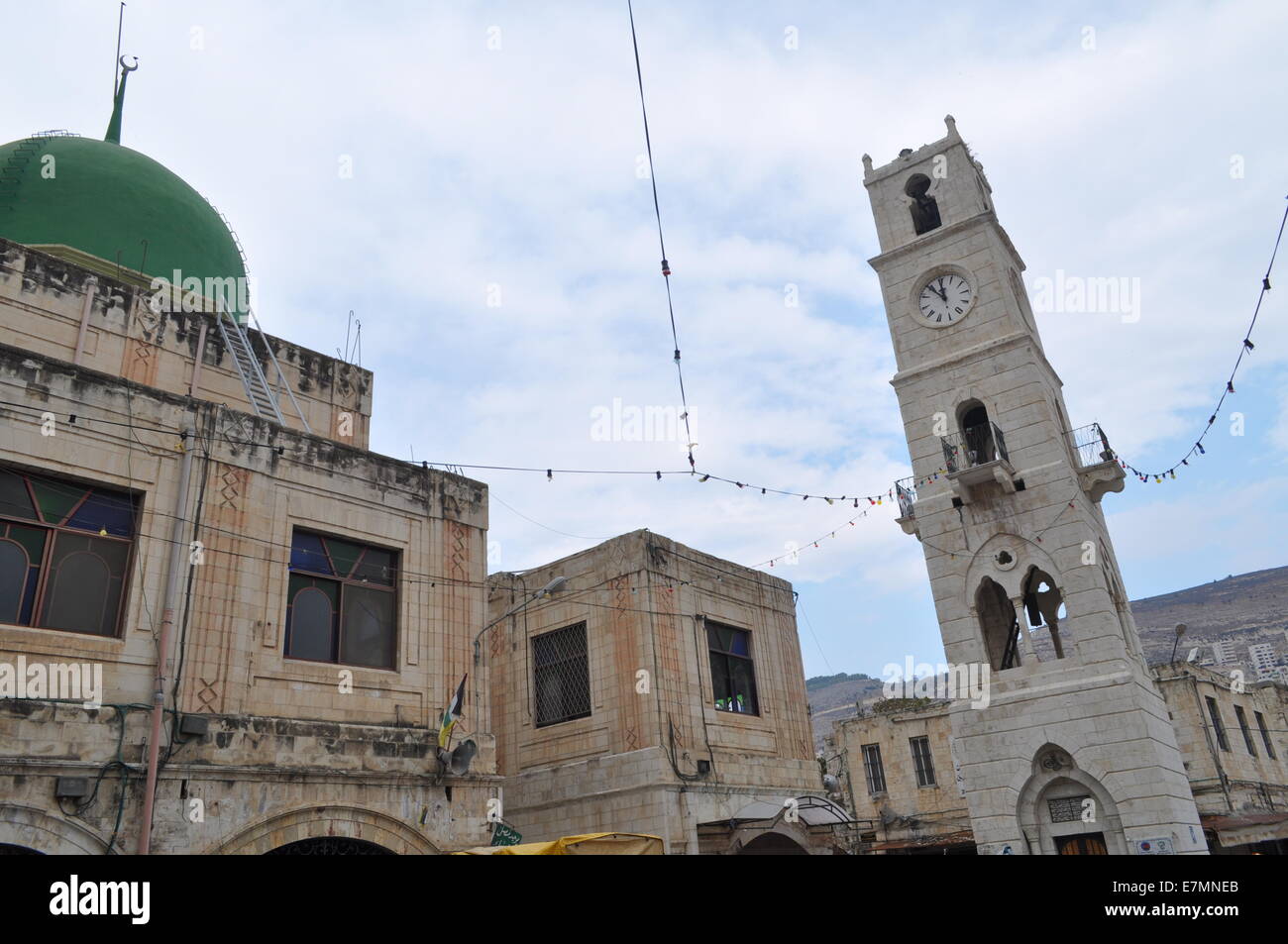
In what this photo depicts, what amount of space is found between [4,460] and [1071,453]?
2101 cm

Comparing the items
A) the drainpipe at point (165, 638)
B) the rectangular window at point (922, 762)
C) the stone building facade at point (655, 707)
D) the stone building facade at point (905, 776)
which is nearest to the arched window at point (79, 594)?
the drainpipe at point (165, 638)

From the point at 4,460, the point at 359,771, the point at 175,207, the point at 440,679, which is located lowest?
the point at 359,771

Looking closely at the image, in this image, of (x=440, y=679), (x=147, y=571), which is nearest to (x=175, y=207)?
(x=147, y=571)

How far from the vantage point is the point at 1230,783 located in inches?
1248

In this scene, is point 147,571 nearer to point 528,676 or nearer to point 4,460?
point 4,460

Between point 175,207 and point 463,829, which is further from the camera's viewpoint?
point 175,207

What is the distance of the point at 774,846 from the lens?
Answer: 20000mm

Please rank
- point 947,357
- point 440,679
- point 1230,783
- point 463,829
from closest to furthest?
point 463,829, point 440,679, point 947,357, point 1230,783

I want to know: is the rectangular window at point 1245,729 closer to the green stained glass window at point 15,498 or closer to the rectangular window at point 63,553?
the rectangular window at point 63,553

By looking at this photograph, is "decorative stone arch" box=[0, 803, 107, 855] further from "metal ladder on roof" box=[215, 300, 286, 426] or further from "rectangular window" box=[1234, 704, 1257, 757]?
"rectangular window" box=[1234, 704, 1257, 757]

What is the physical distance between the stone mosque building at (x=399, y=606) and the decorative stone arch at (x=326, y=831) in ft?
0.15

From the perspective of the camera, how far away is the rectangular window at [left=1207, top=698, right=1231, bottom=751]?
3308cm

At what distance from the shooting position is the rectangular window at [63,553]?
37.7 ft
